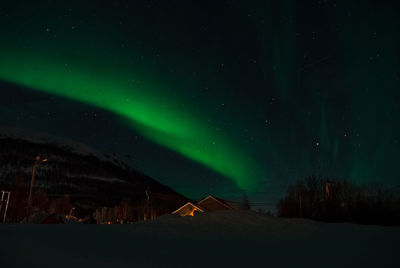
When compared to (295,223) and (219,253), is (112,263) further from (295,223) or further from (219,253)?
(295,223)

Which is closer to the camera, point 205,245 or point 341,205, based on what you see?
point 205,245

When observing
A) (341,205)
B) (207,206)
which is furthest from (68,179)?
(341,205)

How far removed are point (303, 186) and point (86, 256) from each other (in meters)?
17.5

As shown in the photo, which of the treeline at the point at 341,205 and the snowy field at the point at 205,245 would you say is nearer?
the snowy field at the point at 205,245

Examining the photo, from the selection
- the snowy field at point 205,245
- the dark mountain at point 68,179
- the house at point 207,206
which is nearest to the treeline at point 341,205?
the snowy field at point 205,245

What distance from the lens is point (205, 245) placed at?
7727 mm

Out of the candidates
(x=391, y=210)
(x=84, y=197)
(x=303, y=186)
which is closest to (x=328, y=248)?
(x=391, y=210)

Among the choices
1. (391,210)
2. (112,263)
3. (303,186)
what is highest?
(303,186)

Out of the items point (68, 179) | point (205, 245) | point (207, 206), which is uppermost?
point (68, 179)

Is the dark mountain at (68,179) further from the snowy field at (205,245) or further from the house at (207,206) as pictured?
the snowy field at (205,245)

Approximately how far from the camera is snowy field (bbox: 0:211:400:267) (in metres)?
6.09

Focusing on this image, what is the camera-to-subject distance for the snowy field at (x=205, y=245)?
6.09 m

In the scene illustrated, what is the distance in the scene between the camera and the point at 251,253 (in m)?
7.02

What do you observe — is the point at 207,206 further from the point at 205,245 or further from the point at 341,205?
the point at 205,245
